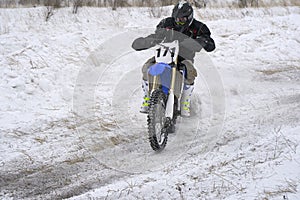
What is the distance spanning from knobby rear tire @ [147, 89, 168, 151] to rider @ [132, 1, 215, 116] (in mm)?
394

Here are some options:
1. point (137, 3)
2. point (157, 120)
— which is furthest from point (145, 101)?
point (137, 3)

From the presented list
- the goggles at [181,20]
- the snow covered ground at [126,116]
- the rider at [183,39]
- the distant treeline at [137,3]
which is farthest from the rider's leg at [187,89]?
the distant treeline at [137,3]

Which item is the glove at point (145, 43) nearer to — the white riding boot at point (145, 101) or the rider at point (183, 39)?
the rider at point (183, 39)

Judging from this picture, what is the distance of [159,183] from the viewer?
3738mm

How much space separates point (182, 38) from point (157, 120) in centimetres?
138

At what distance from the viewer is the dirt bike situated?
15.7ft

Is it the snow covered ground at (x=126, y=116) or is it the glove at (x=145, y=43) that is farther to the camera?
the glove at (x=145, y=43)

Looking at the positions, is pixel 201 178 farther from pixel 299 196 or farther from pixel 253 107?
pixel 253 107

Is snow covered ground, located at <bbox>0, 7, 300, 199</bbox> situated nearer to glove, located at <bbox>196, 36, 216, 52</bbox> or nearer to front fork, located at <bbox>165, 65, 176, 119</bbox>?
front fork, located at <bbox>165, 65, 176, 119</bbox>

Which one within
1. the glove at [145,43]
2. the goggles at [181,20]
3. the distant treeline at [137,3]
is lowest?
→ the glove at [145,43]

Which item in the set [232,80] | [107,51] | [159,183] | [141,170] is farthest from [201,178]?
[107,51]

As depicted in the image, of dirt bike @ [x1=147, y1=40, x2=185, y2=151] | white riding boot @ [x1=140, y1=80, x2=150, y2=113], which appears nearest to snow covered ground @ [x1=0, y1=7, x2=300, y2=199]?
dirt bike @ [x1=147, y1=40, x2=185, y2=151]

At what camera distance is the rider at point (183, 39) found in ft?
16.8

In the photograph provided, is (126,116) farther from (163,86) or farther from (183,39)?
(183,39)
